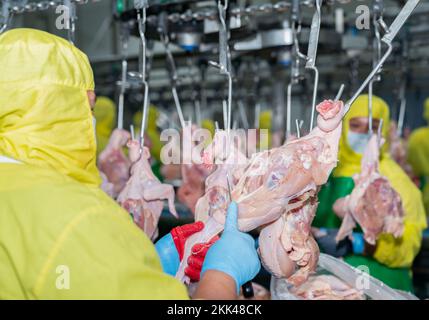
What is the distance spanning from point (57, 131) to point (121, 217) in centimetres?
26

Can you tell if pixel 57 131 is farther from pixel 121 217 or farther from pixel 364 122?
pixel 364 122

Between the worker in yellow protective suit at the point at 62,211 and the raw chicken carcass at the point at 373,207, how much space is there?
0.89 m

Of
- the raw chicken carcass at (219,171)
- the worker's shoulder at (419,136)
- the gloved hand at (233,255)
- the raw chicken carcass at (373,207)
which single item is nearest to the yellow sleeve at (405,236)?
the raw chicken carcass at (373,207)

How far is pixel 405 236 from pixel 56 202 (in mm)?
1831

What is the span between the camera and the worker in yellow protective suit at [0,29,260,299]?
1.23m

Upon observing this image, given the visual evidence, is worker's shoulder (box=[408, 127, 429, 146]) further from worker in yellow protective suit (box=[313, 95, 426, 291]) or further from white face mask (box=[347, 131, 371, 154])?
white face mask (box=[347, 131, 371, 154])

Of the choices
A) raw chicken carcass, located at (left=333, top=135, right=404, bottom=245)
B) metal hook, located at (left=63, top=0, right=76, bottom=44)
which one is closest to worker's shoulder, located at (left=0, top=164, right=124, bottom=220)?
metal hook, located at (left=63, top=0, right=76, bottom=44)

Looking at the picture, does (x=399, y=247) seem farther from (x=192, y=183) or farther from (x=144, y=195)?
(x=144, y=195)

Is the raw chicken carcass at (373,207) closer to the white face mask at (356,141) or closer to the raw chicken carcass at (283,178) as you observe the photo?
the white face mask at (356,141)

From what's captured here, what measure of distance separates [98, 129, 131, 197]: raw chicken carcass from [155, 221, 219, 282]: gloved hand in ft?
3.64

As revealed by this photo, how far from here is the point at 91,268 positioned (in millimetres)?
1225

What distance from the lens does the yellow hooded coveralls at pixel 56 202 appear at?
48.4 inches
